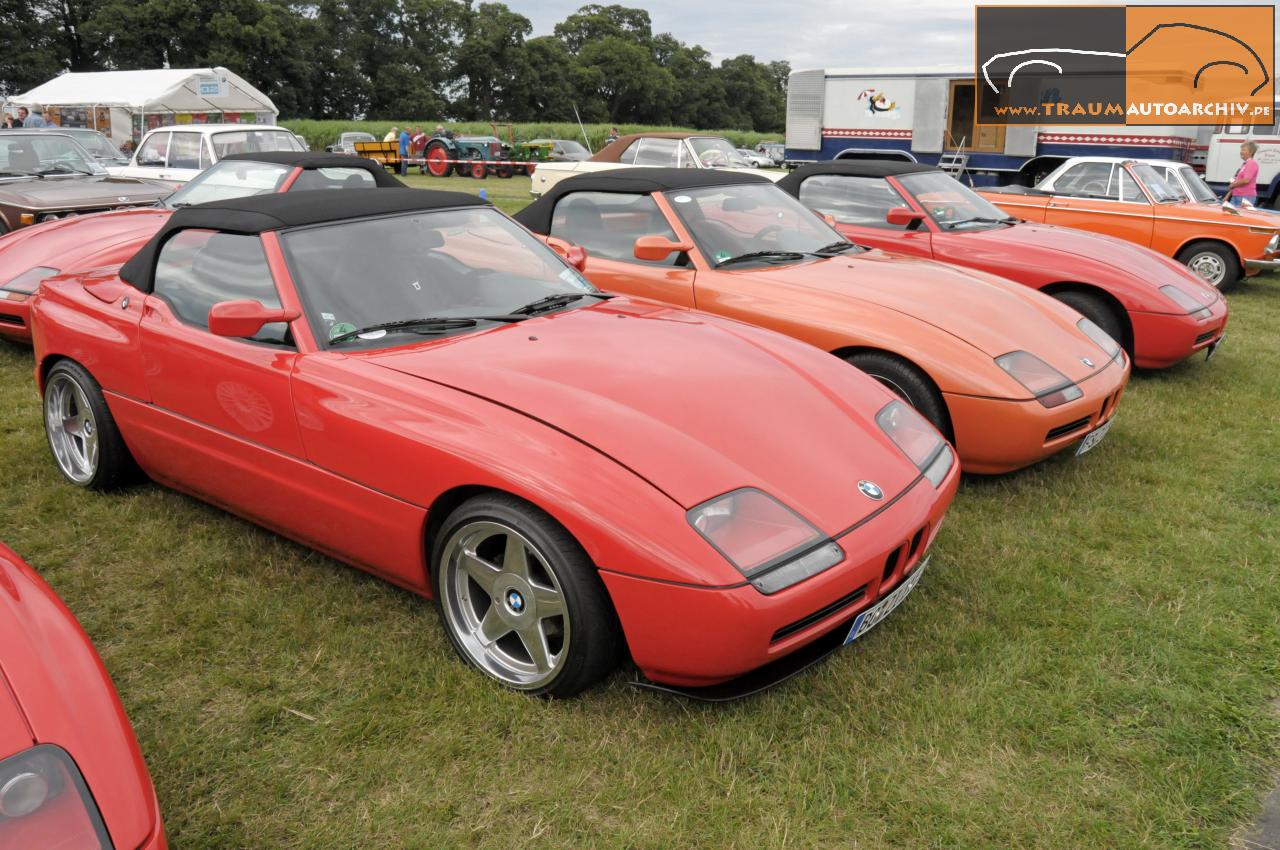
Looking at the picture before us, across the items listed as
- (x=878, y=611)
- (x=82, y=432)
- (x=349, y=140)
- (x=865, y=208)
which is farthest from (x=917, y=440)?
(x=349, y=140)

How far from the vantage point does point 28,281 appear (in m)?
5.77

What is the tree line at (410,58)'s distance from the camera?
58.2 meters

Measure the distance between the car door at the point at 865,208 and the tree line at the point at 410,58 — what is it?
208ft

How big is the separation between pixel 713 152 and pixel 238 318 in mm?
12998

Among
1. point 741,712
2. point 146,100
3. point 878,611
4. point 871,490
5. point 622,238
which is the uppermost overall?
point 146,100

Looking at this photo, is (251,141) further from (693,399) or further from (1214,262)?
(1214,262)

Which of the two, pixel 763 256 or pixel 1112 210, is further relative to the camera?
pixel 1112 210

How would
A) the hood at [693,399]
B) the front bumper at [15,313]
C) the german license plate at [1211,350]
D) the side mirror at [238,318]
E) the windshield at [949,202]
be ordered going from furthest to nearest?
the windshield at [949,202], the german license plate at [1211,350], the front bumper at [15,313], the side mirror at [238,318], the hood at [693,399]

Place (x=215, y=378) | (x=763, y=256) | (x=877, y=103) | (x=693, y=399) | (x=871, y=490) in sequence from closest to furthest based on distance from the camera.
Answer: (x=871, y=490)
(x=693, y=399)
(x=215, y=378)
(x=763, y=256)
(x=877, y=103)

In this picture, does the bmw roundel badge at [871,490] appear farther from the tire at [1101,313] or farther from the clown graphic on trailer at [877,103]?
the clown graphic on trailer at [877,103]

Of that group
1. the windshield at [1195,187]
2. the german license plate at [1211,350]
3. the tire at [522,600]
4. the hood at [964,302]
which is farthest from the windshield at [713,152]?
the tire at [522,600]

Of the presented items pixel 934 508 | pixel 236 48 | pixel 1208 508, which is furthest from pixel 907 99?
pixel 236 48

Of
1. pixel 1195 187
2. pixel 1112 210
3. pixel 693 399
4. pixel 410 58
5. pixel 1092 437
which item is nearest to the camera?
pixel 693 399

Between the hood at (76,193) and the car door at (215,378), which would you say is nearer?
the car door at (215,378)
